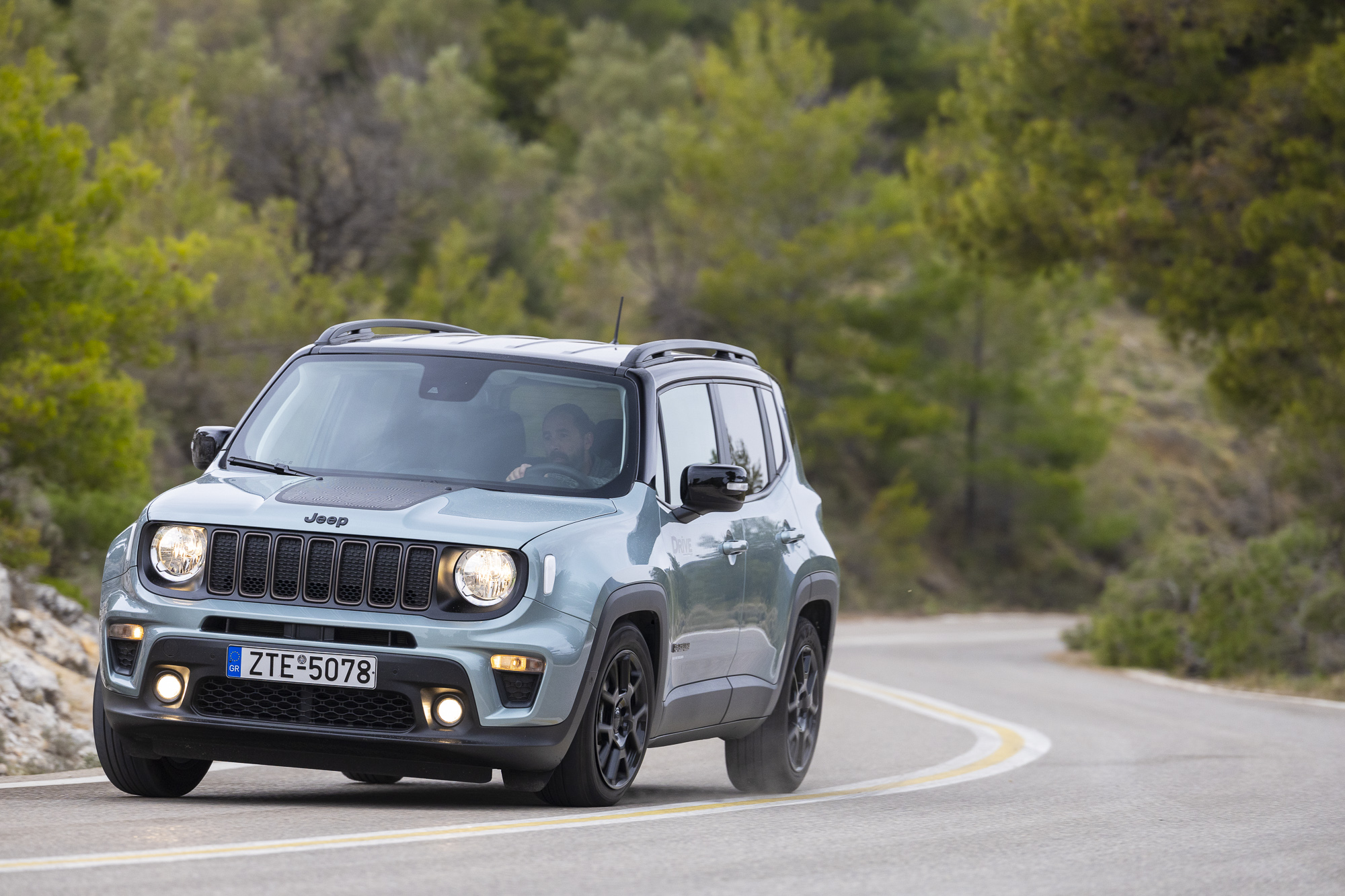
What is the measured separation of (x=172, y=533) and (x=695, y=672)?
238 centimetres

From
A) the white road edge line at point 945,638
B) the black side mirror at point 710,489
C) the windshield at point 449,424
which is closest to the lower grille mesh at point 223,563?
the windshield at point 449,424

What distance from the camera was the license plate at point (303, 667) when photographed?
6.90 meters

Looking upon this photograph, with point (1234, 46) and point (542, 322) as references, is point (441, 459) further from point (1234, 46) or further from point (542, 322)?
point (542, 322)

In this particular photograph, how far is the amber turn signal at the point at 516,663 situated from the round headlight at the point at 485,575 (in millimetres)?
202

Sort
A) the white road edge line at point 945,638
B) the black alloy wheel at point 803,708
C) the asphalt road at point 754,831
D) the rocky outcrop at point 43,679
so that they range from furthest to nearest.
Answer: the white road edge line at point 945,638 < the black alloy wheel at point 803,708 < the rocky outcrop at point 43,679 < the asphalt road at point 754,831

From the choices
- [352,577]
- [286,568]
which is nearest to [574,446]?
[352,577]

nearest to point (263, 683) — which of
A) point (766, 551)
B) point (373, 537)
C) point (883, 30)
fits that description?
point (373, 537)

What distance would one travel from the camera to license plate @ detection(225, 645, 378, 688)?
22.6 feet

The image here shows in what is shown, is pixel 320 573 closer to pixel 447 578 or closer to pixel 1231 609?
pixel 447 578

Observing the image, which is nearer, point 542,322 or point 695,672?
point 695,672

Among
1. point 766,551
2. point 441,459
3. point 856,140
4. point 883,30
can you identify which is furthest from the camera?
point 883,30

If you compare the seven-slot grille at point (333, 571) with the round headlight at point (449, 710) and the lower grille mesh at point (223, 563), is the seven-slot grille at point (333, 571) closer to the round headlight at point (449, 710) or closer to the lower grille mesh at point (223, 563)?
the lower grille mesh at point (223, 563)

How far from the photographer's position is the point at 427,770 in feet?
23.3

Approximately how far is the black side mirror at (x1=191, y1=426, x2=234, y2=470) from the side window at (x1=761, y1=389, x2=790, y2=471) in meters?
2.90
